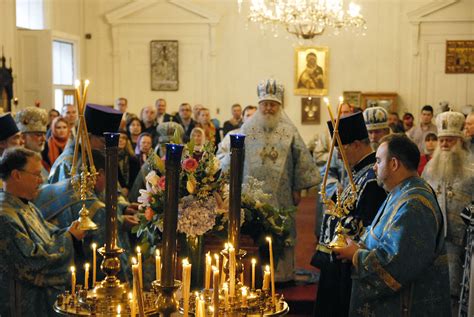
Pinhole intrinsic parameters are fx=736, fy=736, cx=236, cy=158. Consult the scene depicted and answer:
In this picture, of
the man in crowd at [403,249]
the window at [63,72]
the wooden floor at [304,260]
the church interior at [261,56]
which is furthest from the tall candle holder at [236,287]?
the church interior at [261,56]

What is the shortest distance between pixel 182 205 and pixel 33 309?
104cm

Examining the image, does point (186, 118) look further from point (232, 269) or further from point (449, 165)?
point (232, 269)

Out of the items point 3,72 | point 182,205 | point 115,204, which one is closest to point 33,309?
point 182,205

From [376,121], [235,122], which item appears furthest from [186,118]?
[376,121]

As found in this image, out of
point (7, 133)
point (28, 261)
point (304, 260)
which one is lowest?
point (304, 260)

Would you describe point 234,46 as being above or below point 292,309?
above

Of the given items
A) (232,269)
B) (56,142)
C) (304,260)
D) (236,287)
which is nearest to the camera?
(232,269)

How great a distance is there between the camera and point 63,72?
16203 millimetres

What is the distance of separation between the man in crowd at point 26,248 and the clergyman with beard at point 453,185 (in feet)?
10.3

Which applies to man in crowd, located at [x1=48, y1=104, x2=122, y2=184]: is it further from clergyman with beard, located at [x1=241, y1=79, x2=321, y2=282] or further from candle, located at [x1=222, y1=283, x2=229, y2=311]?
clergyman with beard, located at [x1=241, y1=79, x2=321, y2=282]

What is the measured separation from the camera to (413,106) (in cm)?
1717

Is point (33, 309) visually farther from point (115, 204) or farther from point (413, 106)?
point (413, 106)

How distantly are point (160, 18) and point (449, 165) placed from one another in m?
12.4

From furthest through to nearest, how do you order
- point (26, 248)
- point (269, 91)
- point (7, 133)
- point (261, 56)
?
point (261, 56) < point (269, 91) < point (7, 133) < point (26, 248)
